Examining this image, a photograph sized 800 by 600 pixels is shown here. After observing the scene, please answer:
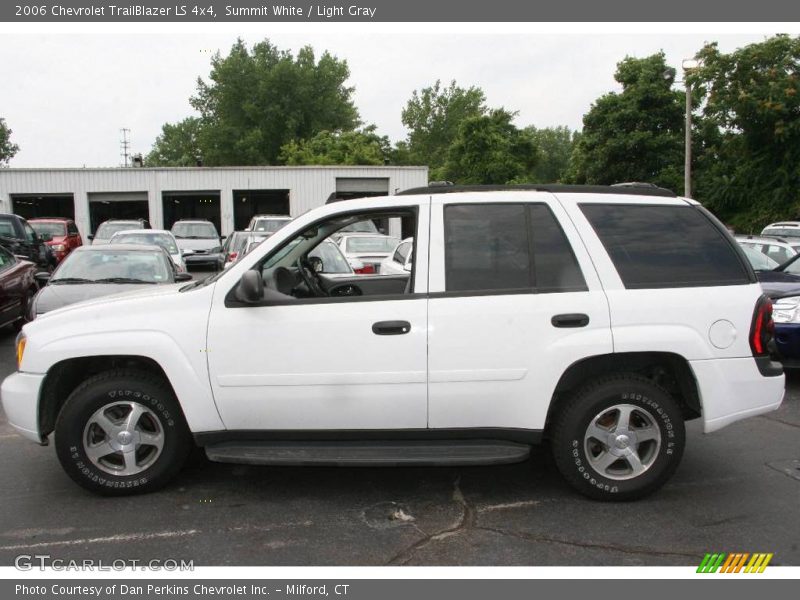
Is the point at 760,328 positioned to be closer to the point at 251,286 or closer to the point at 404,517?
the point at 404,517

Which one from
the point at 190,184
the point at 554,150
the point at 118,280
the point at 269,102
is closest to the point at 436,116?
the point at 269,102

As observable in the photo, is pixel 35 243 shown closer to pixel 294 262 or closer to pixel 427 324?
pixel 294 262

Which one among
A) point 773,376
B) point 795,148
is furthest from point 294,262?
point 795,148

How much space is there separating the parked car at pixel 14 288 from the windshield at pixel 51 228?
11.3 meters

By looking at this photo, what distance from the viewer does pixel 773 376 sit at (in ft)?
13.7

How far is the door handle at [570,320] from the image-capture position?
13.1 feet

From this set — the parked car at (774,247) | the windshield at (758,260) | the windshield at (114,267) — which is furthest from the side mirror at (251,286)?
the parked car at (774,247)

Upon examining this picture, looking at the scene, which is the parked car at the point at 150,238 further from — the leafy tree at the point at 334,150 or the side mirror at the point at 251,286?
the leafy tree at the point at 334,150

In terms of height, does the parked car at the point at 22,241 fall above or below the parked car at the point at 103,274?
above

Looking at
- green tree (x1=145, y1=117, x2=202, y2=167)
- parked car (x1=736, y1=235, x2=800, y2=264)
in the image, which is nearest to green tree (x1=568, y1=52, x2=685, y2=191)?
parked car (x1=736, y1=235, x2=800, y2=264)

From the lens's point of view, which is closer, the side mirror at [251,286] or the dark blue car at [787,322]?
the side mirror at [251,286]

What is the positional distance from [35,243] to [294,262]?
14428mm

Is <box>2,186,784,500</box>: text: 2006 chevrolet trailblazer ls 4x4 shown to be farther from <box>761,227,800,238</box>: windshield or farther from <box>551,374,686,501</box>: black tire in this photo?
<box>761,227,800,238</box>: windshield

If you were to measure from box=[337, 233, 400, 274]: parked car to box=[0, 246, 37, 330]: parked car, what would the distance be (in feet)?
20.5
